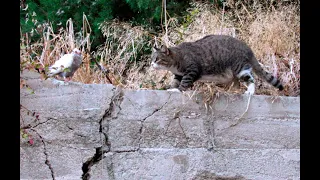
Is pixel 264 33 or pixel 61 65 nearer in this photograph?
pixel 61 65

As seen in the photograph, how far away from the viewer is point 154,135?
3.02 meters

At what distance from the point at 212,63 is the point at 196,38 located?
88 centimetres

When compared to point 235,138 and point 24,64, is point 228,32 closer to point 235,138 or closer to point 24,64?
point 235,138

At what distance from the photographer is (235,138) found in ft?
10.3

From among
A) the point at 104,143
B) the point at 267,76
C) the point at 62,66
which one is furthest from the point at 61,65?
the point at 267,76

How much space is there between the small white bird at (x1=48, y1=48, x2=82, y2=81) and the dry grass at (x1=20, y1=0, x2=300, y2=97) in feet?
0.67

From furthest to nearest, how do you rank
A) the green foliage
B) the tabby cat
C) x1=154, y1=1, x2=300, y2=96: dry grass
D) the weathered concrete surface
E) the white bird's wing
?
the green foliage < x1=154, y1=1, x2=300, y2=96: dry grass < the tabby cat < the white bird's wing < the weathered concrete surface

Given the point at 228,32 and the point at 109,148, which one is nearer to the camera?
the point at 109,148

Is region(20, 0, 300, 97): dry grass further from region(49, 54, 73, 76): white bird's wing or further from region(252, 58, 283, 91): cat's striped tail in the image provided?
region(49, 54, 73, 76): white bird's wing

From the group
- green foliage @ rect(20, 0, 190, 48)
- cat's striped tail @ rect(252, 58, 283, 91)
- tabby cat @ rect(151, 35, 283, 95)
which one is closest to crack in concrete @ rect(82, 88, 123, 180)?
tabby cat @ rect(151, 35, 283, 95)

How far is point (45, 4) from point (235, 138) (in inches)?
154

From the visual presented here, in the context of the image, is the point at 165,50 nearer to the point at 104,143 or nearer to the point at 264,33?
the point at 104,143

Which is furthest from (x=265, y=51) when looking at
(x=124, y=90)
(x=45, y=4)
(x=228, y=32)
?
(x=45, y=4)

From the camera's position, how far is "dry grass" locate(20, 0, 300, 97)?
3.52 meters
